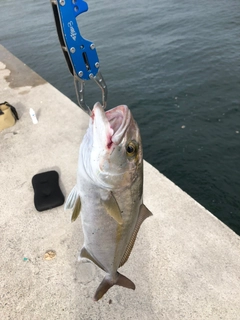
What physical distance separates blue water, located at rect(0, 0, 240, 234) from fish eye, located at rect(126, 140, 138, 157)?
11.4ft

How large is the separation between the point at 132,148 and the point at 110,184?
Result: 0.95ft

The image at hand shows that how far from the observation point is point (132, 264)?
306 cm

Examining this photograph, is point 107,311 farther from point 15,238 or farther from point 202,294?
point 15,238

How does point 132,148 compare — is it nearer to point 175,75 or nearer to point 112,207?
point 112,207

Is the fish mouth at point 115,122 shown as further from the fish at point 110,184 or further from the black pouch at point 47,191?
the black pouch at point 47,191

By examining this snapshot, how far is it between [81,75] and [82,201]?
1.36m

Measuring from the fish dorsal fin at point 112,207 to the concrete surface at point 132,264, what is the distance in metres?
1.30

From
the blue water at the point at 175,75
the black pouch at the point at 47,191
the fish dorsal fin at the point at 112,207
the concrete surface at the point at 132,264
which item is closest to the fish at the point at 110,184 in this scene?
the fish dorsal fin at the point at 112,207

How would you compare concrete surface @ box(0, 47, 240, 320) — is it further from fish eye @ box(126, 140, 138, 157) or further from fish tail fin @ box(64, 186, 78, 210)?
fish eye @ box(126, 140, 138, 157)

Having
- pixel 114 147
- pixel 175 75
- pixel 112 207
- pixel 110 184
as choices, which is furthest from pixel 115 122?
pixel 175 75

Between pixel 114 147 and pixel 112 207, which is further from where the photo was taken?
pixel 112 207

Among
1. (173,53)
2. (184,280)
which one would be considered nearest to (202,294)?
(184,280)

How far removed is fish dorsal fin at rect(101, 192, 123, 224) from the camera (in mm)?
1919

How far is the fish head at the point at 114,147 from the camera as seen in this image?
70.1 inches
